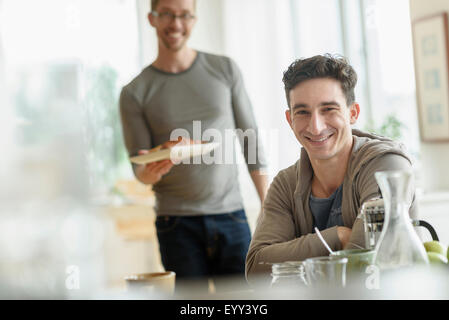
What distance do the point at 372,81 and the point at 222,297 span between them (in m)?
2.24

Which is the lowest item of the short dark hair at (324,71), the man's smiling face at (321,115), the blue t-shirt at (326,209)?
the blue t-shirt at (326,209)

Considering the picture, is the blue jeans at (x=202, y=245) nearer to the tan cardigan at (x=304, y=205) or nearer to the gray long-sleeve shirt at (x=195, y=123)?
the gray long-sleeve shirt at (x=195, y=123)

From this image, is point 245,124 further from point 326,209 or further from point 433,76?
point 433,76

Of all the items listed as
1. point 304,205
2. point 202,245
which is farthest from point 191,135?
point 304,205

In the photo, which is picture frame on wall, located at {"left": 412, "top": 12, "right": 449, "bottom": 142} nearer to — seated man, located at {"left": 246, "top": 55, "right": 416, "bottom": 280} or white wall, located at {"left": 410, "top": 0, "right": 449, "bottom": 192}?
white wall, located at {"left": 410, "top": 0, "right": 449, "bottom": 192}

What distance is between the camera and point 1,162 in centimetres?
95

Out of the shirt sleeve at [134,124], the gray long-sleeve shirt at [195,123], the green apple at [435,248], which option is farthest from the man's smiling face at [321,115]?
the shirt sleeve at [134,124]

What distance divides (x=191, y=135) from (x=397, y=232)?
931 mm

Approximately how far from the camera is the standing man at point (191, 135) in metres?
1.46

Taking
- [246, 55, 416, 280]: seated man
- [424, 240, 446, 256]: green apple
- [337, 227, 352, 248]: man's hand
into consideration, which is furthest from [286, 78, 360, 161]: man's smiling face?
[424, 240, 446, 256]: green apple

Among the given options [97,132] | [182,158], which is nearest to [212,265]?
[182,158]

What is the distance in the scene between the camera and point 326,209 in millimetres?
1021

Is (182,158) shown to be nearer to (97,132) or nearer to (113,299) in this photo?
(113,299)

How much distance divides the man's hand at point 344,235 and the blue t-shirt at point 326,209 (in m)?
0.11
